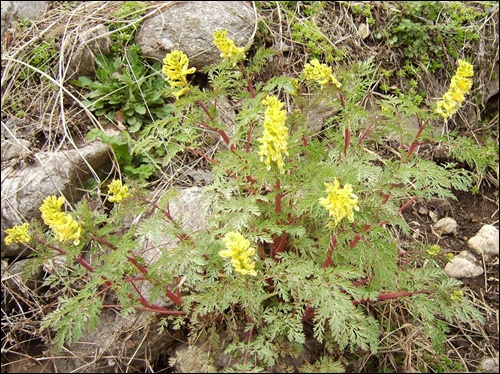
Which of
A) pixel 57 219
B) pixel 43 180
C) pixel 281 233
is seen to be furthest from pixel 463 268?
pixel 43 180

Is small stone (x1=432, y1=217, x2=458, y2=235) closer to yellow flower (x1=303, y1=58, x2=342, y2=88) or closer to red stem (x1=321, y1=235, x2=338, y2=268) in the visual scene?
red stem (x1=321, y1=235, x2=338, y2=268)

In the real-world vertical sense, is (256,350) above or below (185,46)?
below

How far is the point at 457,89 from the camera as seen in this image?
194cm

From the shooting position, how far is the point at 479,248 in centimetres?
319

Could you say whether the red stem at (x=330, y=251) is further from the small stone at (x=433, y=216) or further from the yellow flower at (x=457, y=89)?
the small stone at (x=433, y=216)

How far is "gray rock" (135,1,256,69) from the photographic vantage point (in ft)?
11.2

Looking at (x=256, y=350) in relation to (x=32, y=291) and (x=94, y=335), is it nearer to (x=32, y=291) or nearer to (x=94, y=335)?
(x=94, y=335)

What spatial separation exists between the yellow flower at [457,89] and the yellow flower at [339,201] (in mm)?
649

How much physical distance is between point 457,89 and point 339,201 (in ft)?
2.53

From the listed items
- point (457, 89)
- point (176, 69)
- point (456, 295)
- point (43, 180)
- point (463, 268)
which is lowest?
point (463, 268)

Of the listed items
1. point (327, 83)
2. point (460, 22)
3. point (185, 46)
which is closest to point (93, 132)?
point (185, 46)

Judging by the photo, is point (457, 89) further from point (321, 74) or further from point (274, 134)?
point (274, 134)

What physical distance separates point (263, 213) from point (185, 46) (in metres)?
1.69

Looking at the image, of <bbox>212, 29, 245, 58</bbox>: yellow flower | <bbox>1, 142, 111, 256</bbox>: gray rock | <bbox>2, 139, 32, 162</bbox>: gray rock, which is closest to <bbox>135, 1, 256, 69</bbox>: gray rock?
<bbox>1, 142, 111, 256</bbox>: gray rock
